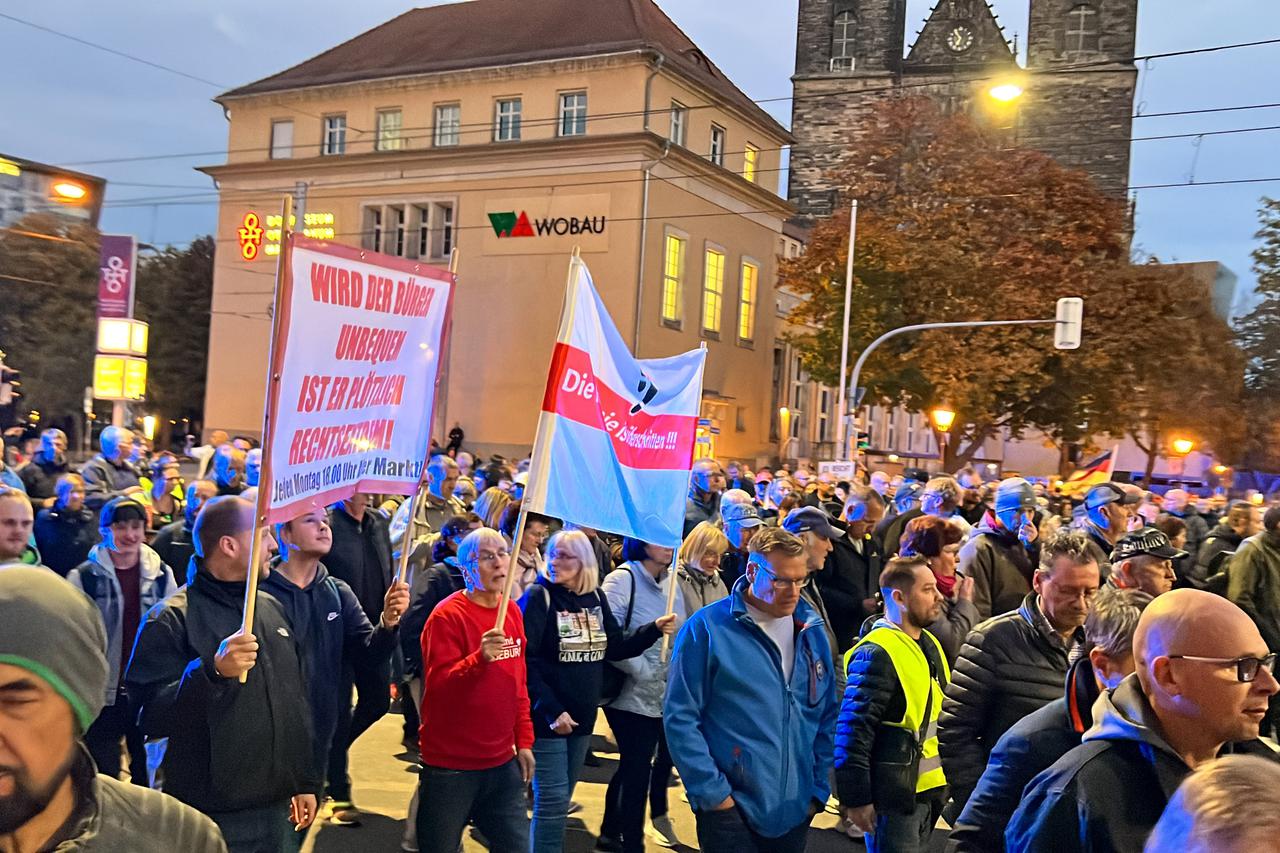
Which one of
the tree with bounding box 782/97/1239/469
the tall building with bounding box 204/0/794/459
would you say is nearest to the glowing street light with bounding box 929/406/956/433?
the tree with bounding box 782/97/1239/469

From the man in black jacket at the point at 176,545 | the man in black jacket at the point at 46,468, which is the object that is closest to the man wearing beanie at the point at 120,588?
the man in black jacket at the point at 176,545

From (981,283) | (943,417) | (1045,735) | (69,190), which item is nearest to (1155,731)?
(1045,735)

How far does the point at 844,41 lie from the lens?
2667 inches

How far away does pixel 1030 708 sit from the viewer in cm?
428

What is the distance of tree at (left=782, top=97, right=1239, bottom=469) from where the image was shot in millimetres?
34875

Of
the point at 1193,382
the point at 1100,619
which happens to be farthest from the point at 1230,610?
the point at 1193,382

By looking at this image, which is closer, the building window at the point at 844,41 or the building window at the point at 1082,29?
the building window at the point at 1082,29

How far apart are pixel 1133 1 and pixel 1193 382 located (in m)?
36.0

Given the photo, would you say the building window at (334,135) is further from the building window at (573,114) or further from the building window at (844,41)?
the building window at (844,41)

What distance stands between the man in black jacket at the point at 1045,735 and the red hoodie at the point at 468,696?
2268mm

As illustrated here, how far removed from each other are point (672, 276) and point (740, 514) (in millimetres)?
27785

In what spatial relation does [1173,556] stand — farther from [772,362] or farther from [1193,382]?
[772,362]

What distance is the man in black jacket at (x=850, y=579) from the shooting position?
8531 mm

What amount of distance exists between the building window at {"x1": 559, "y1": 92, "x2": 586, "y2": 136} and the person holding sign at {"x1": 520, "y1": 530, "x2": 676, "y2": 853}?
3066 centimetres
